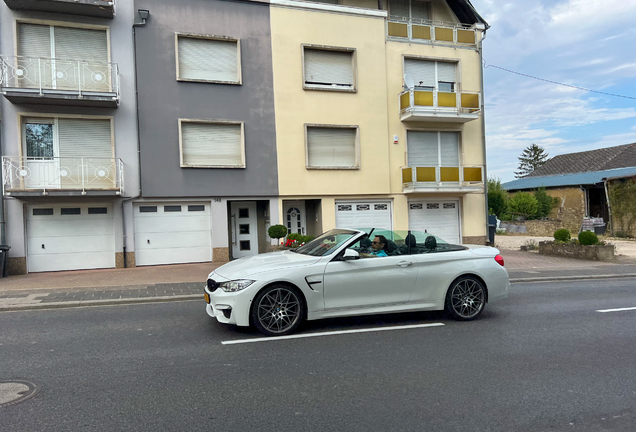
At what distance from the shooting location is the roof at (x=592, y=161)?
33281 millimetres

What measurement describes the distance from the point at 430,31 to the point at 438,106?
11.3 feet

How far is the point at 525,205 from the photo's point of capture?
31.2 meters

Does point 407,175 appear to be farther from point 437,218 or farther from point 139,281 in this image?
point 139,281

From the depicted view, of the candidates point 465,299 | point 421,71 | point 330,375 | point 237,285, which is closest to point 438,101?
point 421,71

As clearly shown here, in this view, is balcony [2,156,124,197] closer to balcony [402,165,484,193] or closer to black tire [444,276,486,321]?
balcony [402,165,484,193]

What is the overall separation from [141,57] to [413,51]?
1033 centimetres

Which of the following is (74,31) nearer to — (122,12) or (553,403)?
(122,12)

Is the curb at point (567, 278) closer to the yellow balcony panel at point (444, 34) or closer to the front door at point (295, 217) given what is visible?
the front door at point (295, 217)

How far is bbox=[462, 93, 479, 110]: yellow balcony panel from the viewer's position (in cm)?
1875

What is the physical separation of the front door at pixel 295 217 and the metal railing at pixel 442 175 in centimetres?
417

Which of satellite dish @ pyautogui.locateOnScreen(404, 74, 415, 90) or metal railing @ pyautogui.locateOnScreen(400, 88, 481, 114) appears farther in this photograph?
satellite dish @ pyautogui.locateOnScreen(404, 74, 415, 90)

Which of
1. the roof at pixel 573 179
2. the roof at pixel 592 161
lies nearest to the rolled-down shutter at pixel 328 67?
the roof at pixel 573 179

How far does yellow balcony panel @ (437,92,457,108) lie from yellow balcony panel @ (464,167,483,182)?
259cm

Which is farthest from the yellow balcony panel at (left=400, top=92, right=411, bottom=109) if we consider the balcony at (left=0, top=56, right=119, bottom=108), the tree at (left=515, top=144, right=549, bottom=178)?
the tree at (left=515, top=144, right=549, bottom=178)
